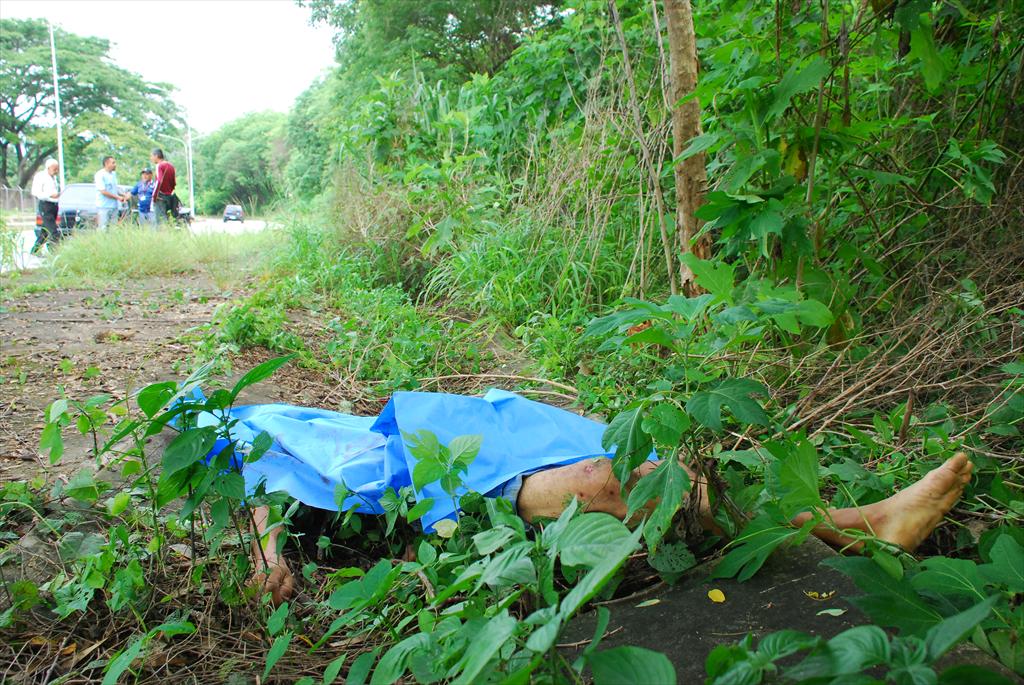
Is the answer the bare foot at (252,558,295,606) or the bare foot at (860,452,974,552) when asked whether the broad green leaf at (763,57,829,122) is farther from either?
the bare foot at (252,558,295,606)

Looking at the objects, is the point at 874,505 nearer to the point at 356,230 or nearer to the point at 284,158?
the point at 356,230

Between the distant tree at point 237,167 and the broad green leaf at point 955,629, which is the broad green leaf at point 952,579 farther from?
the distant tree at point 237,167

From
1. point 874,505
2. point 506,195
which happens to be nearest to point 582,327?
point 506,195

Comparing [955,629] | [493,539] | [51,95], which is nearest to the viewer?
[955,629]

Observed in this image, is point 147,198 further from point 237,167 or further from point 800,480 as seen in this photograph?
point 237,167

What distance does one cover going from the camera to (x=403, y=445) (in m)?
2.06

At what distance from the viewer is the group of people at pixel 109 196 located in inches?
365

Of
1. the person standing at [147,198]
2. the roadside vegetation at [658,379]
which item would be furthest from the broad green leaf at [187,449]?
the person standing at [147,198]

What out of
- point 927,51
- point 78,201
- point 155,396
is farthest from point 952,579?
point 78,201

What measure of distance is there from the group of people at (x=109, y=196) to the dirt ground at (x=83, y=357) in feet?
13.8

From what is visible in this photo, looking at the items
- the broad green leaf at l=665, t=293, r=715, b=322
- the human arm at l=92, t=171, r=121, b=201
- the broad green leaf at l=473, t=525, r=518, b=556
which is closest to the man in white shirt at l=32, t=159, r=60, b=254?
the human arm at l=92, t=171, r=121, b=201

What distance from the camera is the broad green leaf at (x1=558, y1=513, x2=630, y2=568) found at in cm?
100

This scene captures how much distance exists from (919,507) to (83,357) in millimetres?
3667

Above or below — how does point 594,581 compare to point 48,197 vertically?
below
